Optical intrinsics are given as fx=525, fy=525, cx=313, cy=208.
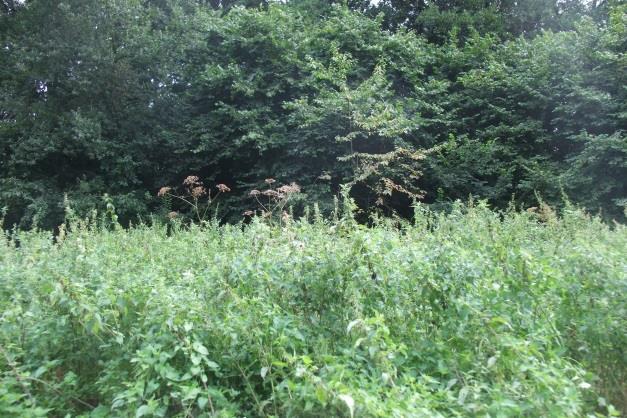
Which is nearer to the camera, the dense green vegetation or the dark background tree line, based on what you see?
the dense green vegetation

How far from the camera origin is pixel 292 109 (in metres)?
13.2

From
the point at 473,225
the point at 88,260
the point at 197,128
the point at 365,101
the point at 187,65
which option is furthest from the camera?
the point at 187,65

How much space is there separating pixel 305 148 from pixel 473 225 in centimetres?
888

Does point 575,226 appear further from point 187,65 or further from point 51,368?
point 187,65

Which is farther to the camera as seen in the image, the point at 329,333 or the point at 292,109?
the point at 292,109

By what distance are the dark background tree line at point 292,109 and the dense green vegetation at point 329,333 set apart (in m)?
8.43

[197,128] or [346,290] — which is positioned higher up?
[197,128]

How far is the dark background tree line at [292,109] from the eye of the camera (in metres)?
12.2

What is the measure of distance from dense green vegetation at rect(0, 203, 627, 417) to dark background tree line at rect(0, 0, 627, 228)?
27.7 feet

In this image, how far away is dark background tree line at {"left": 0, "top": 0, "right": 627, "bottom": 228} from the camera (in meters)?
12.2

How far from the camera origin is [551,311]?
2.79 m

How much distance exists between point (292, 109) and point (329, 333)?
10.9 metres

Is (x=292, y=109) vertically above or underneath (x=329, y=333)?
above

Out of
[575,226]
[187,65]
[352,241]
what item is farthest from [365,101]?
[352,241]
